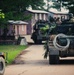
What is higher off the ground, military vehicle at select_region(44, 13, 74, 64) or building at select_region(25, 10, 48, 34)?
military vehicle at select_region(44, 13, 74, 64)

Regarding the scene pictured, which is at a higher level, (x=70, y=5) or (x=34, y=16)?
(x=70, y=5)

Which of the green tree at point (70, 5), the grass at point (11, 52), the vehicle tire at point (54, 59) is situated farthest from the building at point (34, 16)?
the vehicle tire at point (54, 59)

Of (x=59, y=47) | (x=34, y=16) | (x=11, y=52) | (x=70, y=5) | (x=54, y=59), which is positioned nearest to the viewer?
(x=59, y=47)

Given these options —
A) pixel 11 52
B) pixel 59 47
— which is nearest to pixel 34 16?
pixel 11 52

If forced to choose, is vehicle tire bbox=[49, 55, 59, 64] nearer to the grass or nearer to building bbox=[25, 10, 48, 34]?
the grass

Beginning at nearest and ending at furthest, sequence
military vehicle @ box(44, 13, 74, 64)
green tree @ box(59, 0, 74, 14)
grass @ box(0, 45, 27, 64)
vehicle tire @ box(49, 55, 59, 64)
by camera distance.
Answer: military vehicle @ box(44, 13, 74, 64), vehicle tire @ box(49, 55, 59, 64), grass @ box(0, 45, 27, 64), green tree @ box(59, 0, 74, 14)

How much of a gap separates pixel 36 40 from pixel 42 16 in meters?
50.4

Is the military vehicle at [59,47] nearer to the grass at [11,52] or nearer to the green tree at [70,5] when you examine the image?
the grass at [11,52]

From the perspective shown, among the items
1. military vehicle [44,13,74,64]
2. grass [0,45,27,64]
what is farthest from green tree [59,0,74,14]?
military vehicle [44,13,74,64]

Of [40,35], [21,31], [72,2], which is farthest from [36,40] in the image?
[21,31]

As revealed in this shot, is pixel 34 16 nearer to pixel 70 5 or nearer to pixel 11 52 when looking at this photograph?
pixel 70 5

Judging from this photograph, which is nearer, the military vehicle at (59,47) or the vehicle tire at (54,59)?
the military vehicle at (59,47)

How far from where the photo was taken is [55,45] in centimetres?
1972

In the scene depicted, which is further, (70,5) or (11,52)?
(70,5)
